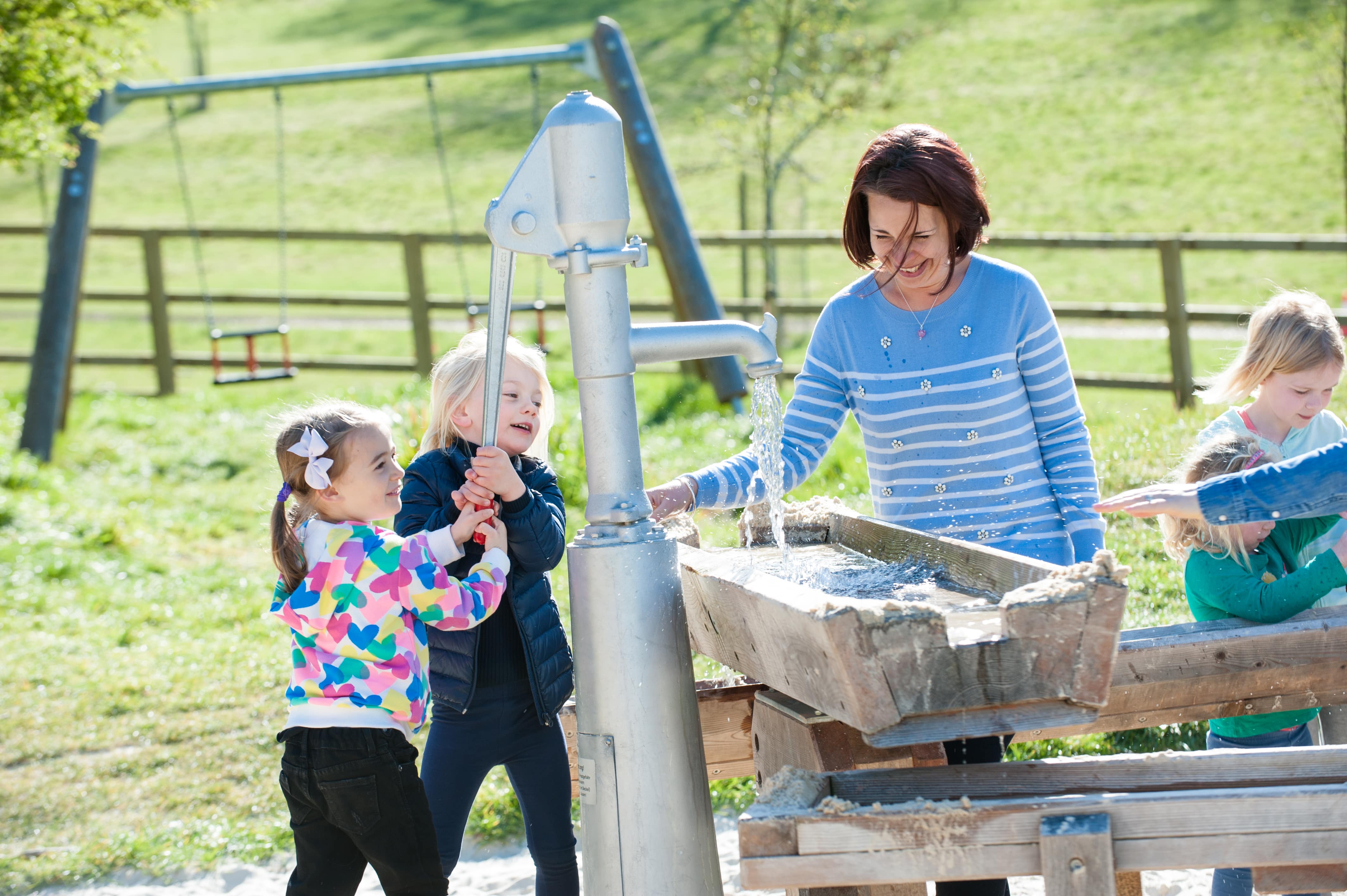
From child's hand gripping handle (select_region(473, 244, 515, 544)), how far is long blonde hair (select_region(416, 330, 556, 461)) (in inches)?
20.2

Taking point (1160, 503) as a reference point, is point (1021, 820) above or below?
below

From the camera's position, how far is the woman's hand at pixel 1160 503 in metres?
1.96

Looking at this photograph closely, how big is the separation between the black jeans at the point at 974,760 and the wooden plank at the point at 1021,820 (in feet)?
0.97

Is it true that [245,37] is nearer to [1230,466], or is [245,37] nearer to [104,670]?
[104,670]

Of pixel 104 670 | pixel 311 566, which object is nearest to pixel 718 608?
pixel 311 566

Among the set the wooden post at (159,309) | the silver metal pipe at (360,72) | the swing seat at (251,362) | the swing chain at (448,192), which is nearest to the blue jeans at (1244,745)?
the swing chain at (448,192)

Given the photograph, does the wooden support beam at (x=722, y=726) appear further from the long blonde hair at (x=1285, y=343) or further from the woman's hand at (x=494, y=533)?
the long blonde hair at (x=1285, y=343)

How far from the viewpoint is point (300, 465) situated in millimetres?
2359

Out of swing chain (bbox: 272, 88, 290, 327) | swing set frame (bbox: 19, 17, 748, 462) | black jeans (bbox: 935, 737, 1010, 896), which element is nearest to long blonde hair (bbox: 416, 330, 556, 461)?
black jeans (bbox: 935, 737, 1010, 896)

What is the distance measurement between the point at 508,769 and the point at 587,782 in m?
0.69

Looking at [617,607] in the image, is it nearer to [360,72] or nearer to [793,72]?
[360,72]

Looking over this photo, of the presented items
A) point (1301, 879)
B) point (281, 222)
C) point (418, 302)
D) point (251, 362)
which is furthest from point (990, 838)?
point (281, 222)

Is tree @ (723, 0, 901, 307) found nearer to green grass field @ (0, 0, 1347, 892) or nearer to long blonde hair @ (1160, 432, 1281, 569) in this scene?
green grass field @ (0, 0, 1347, 892)

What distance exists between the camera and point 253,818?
3.83 meters
